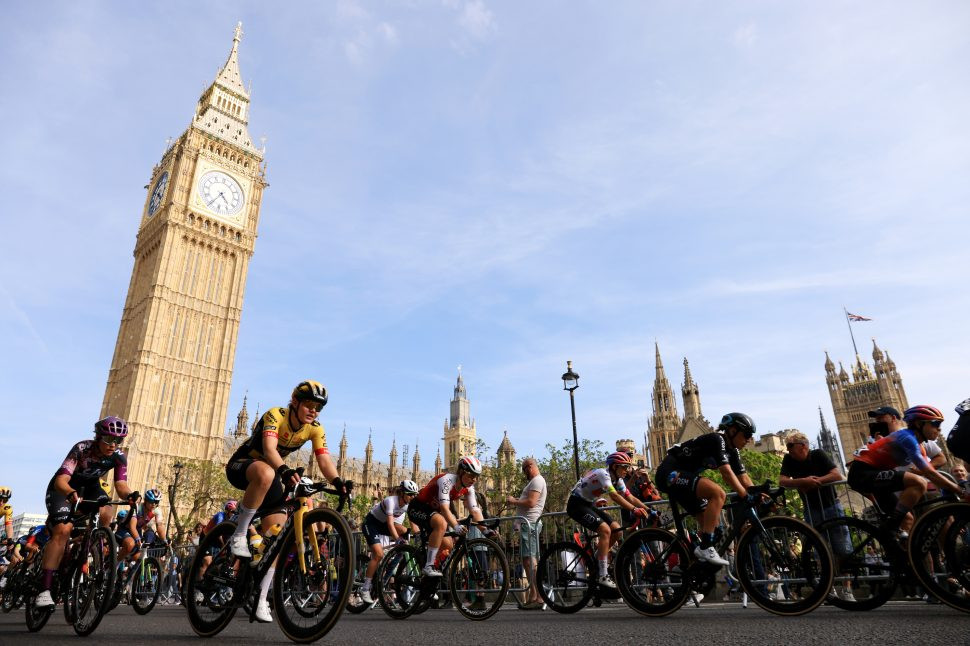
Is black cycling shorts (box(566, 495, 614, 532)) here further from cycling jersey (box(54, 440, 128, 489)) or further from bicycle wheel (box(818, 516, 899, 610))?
cycling jersey (box(54, 440, 128, 489))

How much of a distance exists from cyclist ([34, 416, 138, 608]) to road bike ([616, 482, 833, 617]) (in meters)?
5.69

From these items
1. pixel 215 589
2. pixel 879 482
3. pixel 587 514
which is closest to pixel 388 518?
pixel 587 514

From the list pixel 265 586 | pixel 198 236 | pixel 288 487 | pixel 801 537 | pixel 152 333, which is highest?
pixel 198 236

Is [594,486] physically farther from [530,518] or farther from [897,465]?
[897,465]

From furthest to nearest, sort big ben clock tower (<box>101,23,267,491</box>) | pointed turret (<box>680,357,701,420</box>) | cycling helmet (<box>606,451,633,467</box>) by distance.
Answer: pointed turret (<box>680,357,701,420</box>) → big ben clock tower (<box>101,23,267,491</box>) → cycling helmet (<box>606,451,633,467</box>)

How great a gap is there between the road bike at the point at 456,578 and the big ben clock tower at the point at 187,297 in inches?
2088

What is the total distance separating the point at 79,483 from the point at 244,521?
3.32 metres

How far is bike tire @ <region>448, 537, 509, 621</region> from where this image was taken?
22.8ft

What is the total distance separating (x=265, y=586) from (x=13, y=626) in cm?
435

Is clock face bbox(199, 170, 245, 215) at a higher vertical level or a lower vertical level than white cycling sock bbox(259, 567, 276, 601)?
higher

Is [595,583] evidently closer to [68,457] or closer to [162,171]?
[68,457]

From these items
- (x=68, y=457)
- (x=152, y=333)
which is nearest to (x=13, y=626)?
(x=68, y=457)

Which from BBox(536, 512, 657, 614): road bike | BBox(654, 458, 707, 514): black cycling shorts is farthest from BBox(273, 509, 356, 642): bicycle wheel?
BBox(536, 512, 657, 614): road bike

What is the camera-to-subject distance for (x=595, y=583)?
23.2ft
